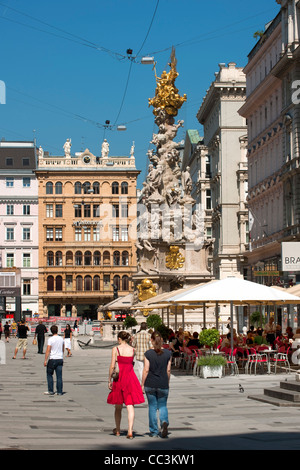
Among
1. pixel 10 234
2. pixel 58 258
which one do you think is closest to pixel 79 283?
pixel 58 258

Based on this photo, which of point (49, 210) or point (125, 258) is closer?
point (125, 258)

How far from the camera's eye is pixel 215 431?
1365cm

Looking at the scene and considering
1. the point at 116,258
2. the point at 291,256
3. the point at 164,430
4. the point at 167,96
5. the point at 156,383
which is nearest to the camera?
the point at 164,430

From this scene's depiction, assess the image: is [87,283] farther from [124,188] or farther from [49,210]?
[124,188]

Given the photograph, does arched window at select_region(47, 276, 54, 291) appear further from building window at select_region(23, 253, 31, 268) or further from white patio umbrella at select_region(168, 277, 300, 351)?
white patio umbrella at select_region(168, 277, 300, 351)

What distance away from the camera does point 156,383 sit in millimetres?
13664

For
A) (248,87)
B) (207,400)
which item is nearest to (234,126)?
(248,87)

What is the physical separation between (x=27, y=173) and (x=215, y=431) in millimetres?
102615

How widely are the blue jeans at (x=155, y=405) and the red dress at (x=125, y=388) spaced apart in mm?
163

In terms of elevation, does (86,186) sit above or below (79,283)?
above

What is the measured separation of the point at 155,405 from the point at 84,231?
100156 mm

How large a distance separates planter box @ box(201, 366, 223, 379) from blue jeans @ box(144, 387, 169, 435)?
35.2ft

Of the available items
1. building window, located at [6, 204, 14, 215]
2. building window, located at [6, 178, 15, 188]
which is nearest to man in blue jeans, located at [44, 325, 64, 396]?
building window, located at [6, 204, 14, 215]

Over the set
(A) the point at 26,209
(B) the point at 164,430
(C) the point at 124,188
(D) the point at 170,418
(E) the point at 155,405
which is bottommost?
(D) the point at 170,418
